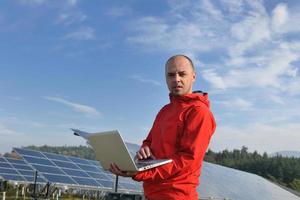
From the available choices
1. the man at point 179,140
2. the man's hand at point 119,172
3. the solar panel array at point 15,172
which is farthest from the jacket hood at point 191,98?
the solar panel array at point 15,172

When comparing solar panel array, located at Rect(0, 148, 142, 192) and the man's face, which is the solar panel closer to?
solar panel array, located at Rect(0, 148, 142, 192)

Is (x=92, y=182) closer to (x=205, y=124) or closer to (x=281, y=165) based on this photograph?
(x=205, y=124)

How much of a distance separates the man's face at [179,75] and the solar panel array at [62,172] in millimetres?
10732

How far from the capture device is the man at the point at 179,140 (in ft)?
7.41

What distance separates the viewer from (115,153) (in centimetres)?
215

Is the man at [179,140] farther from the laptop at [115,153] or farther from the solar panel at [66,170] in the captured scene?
the solar panel at [66,170]

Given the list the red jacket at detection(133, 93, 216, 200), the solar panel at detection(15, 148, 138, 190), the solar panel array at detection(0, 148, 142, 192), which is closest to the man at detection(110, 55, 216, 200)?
the red jacket at detection(133, 93, 216, 200)

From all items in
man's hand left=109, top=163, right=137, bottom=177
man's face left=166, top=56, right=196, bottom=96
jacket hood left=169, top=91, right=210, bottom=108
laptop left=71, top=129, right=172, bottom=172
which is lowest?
man's hand left=109, top=163, right=137, bottom=177

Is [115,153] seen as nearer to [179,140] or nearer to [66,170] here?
[179,140]

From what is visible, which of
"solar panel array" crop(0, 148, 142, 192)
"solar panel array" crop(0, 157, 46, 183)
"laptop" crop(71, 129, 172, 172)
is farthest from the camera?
"solar panel array" crop(0, 157, 46, 183)

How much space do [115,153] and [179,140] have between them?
38 centimetres

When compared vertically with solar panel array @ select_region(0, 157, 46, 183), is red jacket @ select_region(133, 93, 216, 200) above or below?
below

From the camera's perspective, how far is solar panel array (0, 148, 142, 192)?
13898 mm

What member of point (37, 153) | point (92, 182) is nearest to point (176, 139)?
point (92, 182)
